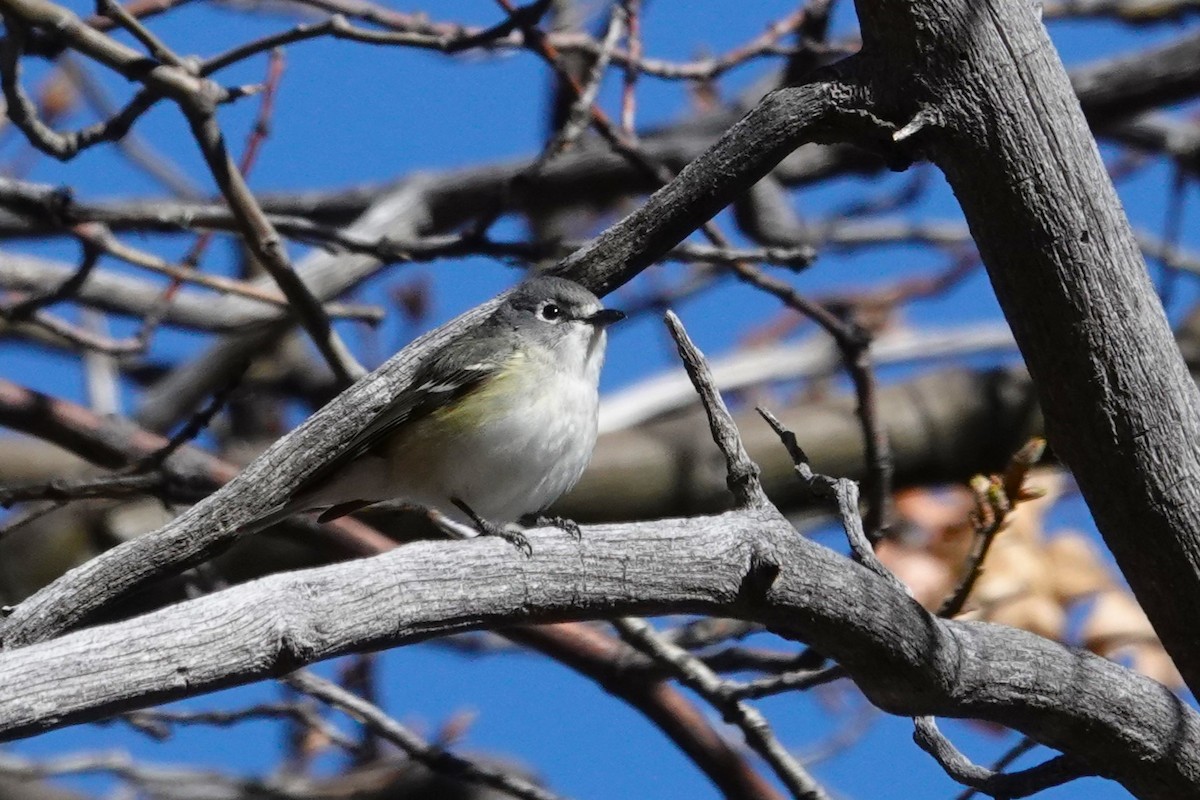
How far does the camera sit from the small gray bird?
347cm

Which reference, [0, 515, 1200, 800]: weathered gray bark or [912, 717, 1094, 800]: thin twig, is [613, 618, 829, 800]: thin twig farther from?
[0, 515, 1200, 800]: weathered gray bark

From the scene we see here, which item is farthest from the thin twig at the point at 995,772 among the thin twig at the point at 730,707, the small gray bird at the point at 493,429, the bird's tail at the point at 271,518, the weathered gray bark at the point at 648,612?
the bird's tail at the point at 271,518

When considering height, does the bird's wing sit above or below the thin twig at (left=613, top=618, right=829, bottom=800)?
above

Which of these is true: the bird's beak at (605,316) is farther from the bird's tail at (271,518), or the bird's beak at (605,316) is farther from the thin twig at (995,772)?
the thin twig at (995,772)

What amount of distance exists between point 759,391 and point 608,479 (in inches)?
77.2

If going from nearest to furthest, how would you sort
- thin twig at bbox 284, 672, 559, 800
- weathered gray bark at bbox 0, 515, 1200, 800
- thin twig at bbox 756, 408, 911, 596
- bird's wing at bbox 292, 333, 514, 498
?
weathered gray bark at bbox 0, 515, 1200, 800
thin twig at bbox 756, 408, 911, 596
bird's wing at bbox 292, 333, 514, 498
thin twig at bbox 284, 672, 559, 800

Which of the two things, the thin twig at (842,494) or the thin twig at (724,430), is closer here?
the thin twig at (724,430)

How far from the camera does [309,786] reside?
201 inches

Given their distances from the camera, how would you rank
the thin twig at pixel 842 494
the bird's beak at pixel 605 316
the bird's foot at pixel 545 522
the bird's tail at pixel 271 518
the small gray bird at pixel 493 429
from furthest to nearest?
the bird's beak at pixel 605 316, the small gray bird at pixel 493 429, the bird's foot at pixel 545 522, the bird's tail at pixel 271 518, the thin twig at pixel 842 494

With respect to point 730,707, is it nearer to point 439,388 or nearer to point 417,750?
point 417,750

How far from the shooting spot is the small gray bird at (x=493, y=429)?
3471mm

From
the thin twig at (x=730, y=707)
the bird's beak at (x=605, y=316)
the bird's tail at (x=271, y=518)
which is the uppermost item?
the bird's beak at (x=605, y=316)

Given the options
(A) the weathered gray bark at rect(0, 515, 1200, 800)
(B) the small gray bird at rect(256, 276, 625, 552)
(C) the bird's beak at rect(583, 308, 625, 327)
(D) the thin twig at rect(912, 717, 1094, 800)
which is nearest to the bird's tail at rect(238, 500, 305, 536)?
(B) the small gray bird at rect(256, 276, 625, 552)

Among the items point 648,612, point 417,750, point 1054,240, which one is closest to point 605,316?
point 417,750
